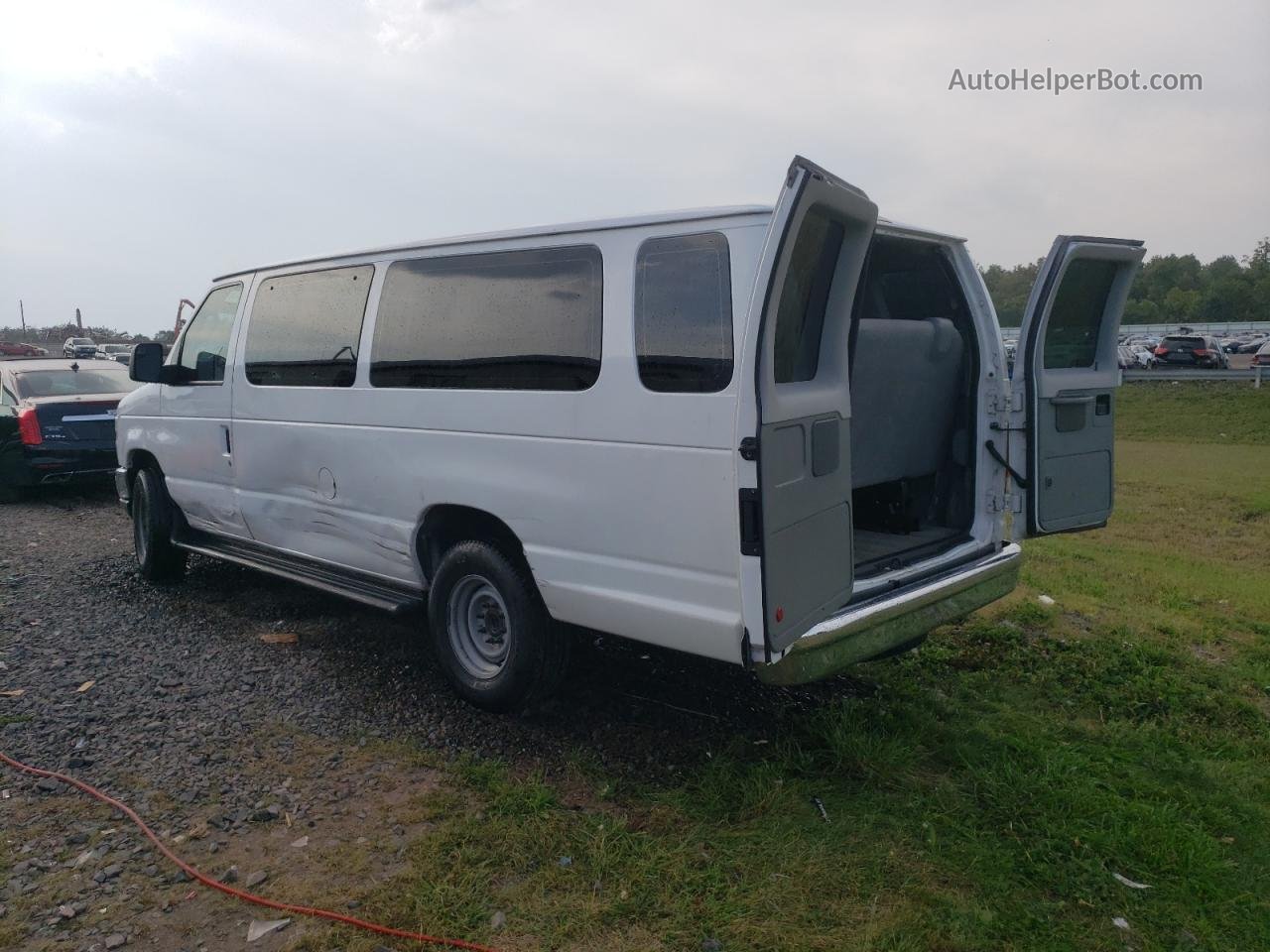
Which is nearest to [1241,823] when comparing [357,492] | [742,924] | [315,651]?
[742,924]

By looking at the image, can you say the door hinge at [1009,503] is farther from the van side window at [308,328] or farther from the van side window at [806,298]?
the van side window at [308,328]

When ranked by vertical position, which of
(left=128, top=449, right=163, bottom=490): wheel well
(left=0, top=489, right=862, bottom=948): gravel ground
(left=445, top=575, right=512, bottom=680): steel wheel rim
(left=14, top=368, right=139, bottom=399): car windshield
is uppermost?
(left=14, top=368, right=139, bottom=399): car windshield

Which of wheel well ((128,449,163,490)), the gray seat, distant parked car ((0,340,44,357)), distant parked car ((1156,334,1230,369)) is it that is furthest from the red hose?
distant parked car ((0,340,44,357))

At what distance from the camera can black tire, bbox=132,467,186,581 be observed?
6734 millimetres

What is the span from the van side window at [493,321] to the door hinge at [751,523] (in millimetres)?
898

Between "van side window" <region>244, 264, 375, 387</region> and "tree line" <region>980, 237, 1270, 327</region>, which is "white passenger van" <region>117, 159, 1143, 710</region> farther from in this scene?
"tree line" <region>980, 237, 1270, 327</region>

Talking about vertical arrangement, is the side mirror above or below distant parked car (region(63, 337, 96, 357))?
below

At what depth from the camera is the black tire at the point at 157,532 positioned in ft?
22.1

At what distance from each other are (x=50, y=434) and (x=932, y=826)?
10036 millimetres

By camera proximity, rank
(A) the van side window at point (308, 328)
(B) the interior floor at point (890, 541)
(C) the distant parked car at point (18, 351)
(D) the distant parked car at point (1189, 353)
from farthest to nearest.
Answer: (C) the distant parked car at point (18, 351), (D) the distant parked car at point (1189, 353), (A) the van side window at point (308, 328), (B) the interior floor at point (890, 541)

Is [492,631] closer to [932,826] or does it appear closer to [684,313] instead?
[684,313]

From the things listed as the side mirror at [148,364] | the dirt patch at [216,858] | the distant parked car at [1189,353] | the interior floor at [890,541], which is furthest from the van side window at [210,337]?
the distant parked car at [1189,353]

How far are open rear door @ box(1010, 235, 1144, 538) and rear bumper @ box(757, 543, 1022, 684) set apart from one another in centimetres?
37

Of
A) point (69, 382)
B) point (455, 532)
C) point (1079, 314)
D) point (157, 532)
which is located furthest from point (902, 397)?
point (69, 382)
